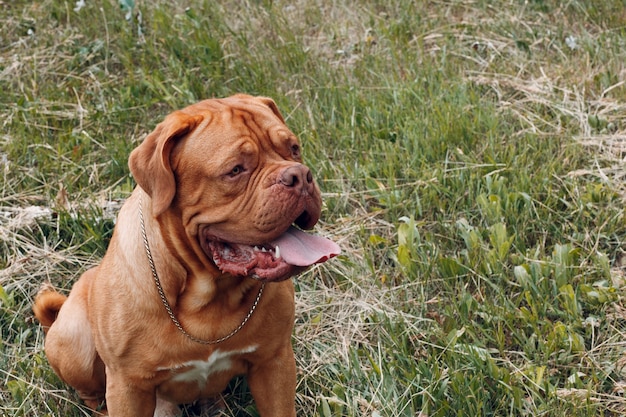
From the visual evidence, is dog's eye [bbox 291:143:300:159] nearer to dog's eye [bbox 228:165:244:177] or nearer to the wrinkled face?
the wrinkled face

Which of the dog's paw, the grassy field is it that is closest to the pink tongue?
the grassy field

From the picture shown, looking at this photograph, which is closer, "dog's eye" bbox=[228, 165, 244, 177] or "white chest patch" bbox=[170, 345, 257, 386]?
"dog's eye" bbox=[228, 165, 244, 177]

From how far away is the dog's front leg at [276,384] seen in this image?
3.34 meters

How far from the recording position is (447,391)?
3414mm

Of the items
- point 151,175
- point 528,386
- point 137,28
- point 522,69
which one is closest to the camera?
point 151,175

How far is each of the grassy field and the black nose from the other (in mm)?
961

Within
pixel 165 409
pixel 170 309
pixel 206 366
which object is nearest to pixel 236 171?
pixel 170 309

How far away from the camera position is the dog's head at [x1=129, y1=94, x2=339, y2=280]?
2.89 meters

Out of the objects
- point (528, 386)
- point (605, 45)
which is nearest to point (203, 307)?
point (528, 386)

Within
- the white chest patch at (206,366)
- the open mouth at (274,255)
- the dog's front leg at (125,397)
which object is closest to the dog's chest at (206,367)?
the white chest patch at (206,366)

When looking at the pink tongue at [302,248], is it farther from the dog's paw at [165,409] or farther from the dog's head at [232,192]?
the dog's paw at [165,409]

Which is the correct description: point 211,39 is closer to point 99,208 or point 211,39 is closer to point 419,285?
point 99,208

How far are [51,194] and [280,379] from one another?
2131 mm

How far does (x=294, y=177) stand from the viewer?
2.90 meters
